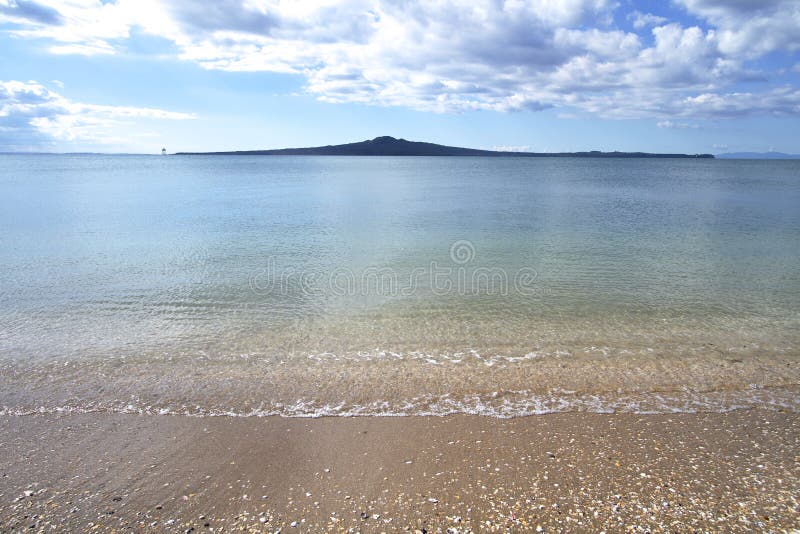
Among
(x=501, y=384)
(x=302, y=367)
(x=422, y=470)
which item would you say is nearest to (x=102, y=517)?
(x=422, y=470)

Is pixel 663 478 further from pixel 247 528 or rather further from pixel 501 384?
pixel 247 528

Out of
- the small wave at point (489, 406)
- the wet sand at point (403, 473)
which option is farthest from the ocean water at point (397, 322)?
the wet sand at point (403, 473)

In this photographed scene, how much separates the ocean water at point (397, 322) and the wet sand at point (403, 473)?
0.55 metres

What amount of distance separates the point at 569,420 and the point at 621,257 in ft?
45.0

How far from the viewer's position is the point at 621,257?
18938 millimetres

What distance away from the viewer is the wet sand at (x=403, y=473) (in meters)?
5.04

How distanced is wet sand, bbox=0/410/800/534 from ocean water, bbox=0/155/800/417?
1.80 ft

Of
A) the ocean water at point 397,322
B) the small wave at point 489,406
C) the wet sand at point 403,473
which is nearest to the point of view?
the wet sand at point 403,473

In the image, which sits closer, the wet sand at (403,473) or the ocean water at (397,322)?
the wet sand at (403,473)

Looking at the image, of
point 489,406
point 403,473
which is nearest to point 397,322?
point 489,406

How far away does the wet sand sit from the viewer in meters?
5.04

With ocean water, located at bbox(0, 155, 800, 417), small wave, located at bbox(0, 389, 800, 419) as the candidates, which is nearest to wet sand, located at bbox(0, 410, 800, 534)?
small wave, located at bbox(0, 389, 800, 419)

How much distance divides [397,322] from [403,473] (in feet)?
18.8

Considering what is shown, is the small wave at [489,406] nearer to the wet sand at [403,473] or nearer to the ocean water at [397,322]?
the ocean water at [397,322]
